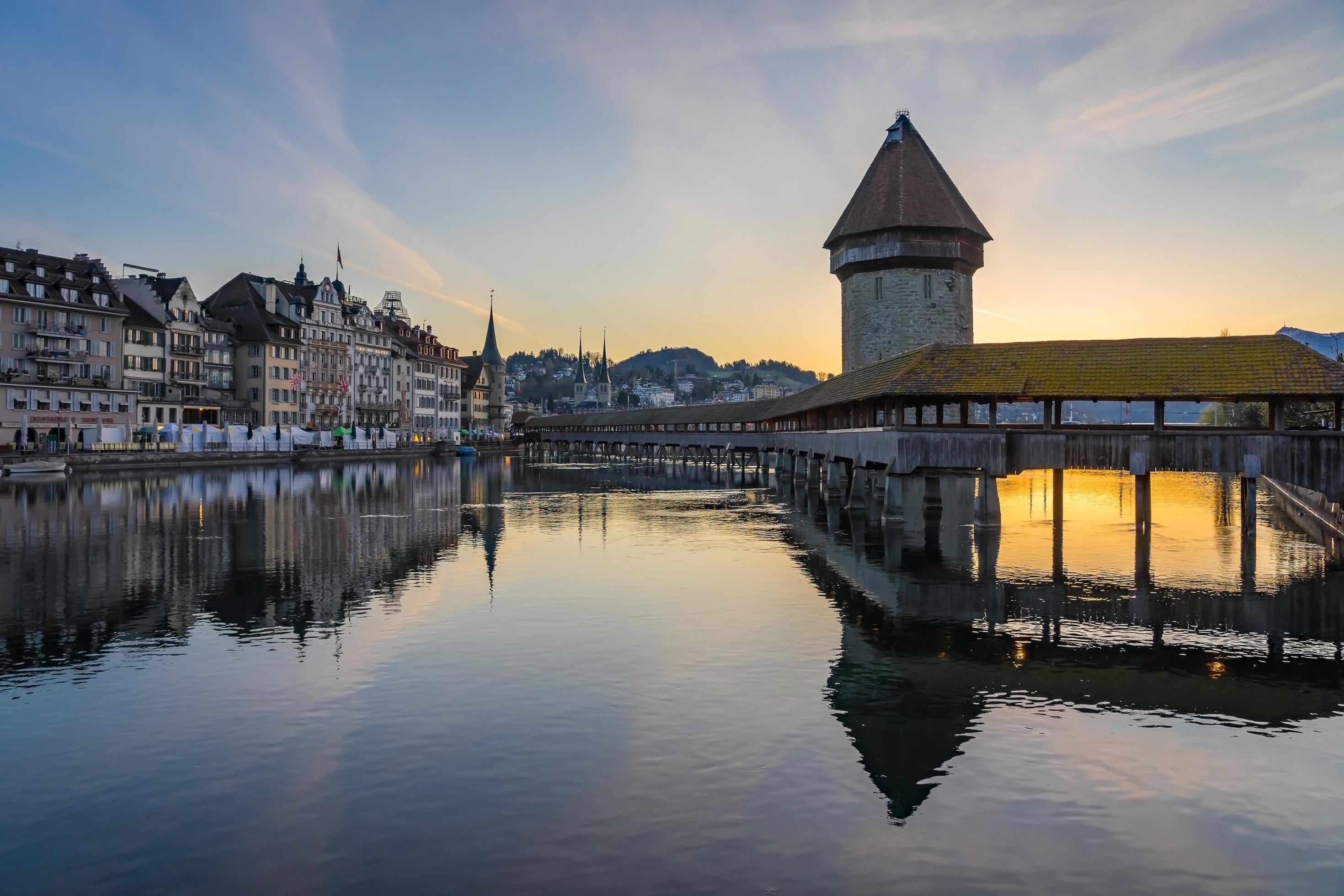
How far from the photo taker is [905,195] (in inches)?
2315

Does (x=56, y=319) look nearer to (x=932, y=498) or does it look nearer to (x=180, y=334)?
(x=180, y=334)

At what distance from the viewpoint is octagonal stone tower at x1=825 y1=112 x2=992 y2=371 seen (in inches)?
2292

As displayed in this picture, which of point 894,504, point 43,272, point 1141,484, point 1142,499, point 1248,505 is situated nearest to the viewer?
point 1248,505

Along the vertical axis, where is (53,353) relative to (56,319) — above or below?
below

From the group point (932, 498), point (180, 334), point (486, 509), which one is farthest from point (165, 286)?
point (932, 498)

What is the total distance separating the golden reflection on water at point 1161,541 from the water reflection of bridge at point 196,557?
1611 centimetres

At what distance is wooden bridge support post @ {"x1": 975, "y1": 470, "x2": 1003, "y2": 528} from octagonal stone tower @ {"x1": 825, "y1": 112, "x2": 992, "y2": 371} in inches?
1039

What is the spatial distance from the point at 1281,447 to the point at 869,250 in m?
34.6

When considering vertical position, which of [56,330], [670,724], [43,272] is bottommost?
[670,724]

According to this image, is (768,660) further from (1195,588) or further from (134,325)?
(134,325)

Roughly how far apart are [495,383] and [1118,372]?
480 feet

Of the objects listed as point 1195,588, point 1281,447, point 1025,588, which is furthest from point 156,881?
point 1281,447

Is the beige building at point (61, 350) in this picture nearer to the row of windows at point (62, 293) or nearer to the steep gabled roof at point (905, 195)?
the row of windows at point (62, 293)

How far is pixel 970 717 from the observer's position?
1234cm
